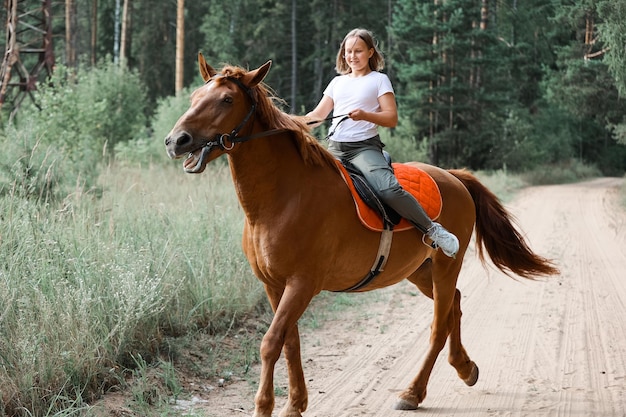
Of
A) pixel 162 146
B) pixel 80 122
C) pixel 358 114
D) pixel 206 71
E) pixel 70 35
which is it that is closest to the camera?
pixel 206 71

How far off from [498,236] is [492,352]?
3.92 ft

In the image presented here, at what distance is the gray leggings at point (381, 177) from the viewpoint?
465cm

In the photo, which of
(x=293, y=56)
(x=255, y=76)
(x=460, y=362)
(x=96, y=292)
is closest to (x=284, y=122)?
(x=255, y=76)

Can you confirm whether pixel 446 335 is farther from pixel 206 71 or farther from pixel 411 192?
pixel 206 71

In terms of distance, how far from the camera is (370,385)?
5.36 meters

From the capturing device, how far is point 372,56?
4871 millimetres

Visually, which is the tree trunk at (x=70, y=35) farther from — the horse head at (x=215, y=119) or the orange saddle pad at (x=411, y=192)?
the horse head at (x=215, y=119)

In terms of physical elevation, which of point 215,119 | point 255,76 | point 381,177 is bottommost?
point 381,177

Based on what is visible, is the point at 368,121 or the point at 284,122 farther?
the point at 368,121

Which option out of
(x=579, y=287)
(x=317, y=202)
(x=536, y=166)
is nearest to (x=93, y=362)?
(x=317, y=202)

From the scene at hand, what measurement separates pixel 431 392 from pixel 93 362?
2633 millimetres

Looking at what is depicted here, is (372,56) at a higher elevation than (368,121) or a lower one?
higher

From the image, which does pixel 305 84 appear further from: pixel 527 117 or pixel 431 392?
pixel 431 392

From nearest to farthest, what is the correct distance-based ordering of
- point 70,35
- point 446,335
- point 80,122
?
point 446,335
point 80,122
point 70,35
